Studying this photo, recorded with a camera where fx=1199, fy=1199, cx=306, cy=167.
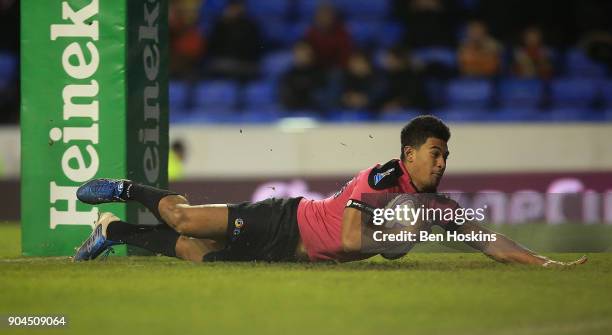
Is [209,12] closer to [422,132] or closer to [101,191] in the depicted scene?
[101,191]

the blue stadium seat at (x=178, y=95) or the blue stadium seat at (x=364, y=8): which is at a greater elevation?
the blue stadium seat at (x=364, y=8)

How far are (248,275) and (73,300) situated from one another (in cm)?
138

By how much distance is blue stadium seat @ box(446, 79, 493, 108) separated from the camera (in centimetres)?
1560

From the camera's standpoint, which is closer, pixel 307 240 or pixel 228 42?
pixel 307 240

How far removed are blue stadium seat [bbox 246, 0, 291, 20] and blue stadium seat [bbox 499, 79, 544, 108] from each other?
143 inches

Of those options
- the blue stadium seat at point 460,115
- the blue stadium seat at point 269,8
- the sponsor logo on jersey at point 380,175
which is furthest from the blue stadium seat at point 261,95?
the sponsor logo on jersey at point 380,175

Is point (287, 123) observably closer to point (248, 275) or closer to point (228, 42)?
point (228, 42)

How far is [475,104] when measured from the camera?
15.7m

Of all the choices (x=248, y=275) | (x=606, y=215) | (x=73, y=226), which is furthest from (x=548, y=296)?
(x=606, y=215)

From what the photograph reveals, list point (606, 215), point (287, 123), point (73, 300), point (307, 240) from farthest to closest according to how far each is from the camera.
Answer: point (287, 123) < point (606, 215) < point (307, 240) < point (73, 300)

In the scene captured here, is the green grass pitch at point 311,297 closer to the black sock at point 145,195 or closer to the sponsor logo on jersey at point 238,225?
the sponsor logo on jersey at point 238,225

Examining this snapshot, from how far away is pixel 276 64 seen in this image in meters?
16.7

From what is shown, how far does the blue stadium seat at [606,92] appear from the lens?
15509mm

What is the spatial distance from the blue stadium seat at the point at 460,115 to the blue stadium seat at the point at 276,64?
7.93ft
